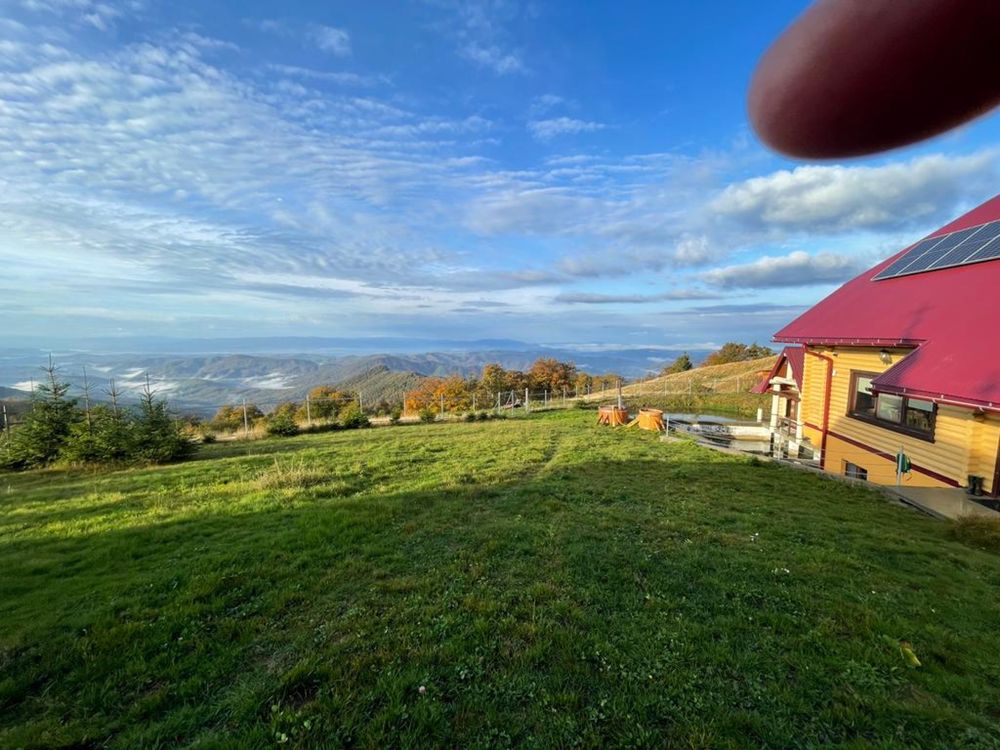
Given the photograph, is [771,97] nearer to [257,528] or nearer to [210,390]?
[257,528]

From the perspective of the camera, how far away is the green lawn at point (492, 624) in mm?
2973

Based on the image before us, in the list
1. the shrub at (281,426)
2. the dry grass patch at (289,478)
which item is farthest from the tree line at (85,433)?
the dry grass patch at (289,478)

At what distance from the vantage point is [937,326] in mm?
8617

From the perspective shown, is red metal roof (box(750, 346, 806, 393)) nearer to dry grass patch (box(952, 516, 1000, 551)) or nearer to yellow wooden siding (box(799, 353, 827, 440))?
yellow wooden siding (box(799, 353, 827, 440))

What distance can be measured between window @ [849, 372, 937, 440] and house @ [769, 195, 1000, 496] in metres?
0.02

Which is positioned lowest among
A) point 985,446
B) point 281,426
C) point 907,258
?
point 281,426

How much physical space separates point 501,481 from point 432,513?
8.30 feet

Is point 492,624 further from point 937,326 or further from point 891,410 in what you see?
point 891,410

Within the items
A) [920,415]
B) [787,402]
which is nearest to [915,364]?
[920,415]

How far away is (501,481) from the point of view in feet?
32.0

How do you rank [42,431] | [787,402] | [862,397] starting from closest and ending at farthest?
[862,397] → [42,431] → [787,402]

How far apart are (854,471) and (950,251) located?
550 centimetres

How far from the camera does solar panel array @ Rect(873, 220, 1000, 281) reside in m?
9.13

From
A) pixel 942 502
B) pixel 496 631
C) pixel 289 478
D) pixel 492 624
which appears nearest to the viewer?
pixel 496 631
